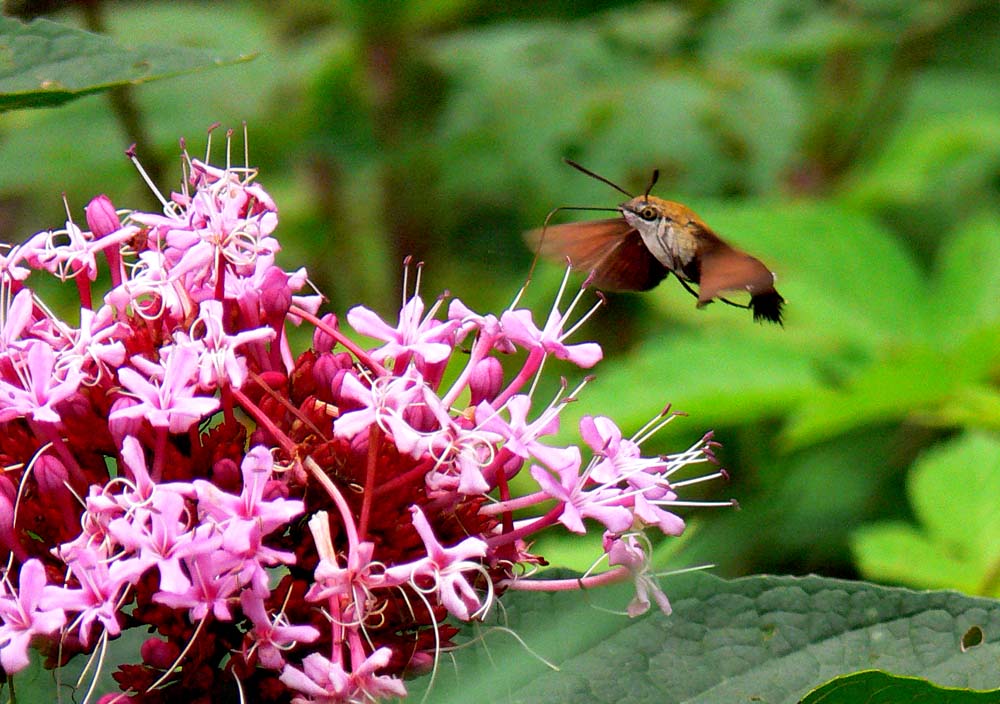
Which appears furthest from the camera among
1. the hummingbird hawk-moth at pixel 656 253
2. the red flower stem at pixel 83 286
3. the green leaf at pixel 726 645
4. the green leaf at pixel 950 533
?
the green leaf at pixel 950 533

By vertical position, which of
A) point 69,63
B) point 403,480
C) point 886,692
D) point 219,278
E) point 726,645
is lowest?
point 726,645

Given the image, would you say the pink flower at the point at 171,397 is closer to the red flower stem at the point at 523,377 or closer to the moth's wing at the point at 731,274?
the red flower stem at the point at 523,377

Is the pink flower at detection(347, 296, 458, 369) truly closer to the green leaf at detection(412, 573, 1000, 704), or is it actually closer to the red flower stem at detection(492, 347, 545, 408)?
the red flower stem at detection(492, 347, 545, 408)

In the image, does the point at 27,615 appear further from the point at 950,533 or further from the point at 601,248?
the point at 950,533

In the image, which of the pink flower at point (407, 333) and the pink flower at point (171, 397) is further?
the pink flower at point (407, 333)

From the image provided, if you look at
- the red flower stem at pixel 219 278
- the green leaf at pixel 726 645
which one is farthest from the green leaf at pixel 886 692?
the red flower stem at pixel 219 278

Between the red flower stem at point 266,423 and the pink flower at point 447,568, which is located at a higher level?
Result: the red flower stem at point 266,423

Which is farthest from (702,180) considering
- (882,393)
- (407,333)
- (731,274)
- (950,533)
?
(407,333)

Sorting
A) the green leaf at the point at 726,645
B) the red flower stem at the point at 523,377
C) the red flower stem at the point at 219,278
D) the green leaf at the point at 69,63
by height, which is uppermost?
the green leaf at the point at 69,63
